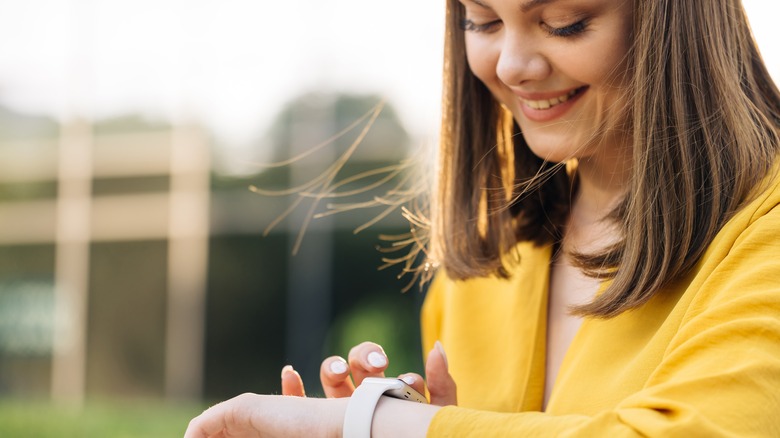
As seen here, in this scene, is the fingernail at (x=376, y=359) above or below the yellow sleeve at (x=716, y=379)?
below

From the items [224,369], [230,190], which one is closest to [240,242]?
[230,190]

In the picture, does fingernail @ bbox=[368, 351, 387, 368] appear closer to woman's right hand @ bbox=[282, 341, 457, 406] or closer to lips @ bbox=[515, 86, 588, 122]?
woman's right hand @ bbox=[282, 341, 457, 406]

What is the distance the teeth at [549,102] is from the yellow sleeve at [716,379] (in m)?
0.44

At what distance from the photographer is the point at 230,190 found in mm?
12930

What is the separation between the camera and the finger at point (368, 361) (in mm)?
1842

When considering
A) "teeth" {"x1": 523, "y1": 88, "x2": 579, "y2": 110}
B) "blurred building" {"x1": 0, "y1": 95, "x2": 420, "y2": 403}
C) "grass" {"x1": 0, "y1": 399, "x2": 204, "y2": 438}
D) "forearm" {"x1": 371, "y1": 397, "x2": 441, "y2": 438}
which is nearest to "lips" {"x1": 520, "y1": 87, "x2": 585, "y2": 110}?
"teeth" {"x1": 523, "y1": 88, "x2": 579, "y2": 110}

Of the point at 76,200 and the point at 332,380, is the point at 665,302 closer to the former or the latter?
the point at 332,380

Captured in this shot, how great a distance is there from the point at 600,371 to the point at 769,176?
1.32 ft

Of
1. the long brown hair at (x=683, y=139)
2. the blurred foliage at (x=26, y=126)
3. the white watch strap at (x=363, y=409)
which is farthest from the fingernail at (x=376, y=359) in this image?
the blurred foliage at (x=26, y=126)

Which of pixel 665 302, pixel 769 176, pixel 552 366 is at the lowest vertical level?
pixel 552 366

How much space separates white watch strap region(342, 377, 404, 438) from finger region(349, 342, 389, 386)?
24cm

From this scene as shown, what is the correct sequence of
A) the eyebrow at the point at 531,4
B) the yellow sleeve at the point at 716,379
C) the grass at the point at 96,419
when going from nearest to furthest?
the yellow sleeve at the point at 716,379 < the eyebrow at the point at 531,4 < the grass at the point at 96,419

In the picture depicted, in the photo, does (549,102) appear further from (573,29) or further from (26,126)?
(26,126)

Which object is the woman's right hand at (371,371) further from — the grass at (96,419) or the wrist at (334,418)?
the grass at (96,419)
